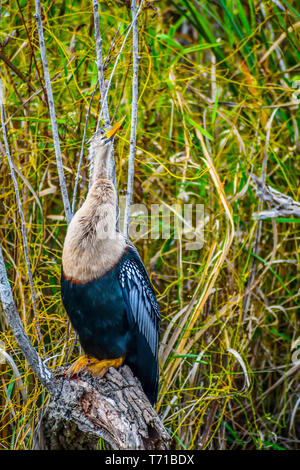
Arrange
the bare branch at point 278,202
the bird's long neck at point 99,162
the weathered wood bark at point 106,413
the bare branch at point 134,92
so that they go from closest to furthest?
the weathered wood bark at point 106,413 < the bare branch at point 134,92 < the bird's long neck at point 99,162 < the bare branch at point 278,202

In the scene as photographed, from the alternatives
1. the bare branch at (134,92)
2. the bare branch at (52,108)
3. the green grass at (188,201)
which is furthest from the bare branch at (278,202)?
the bare branch at (52,108)

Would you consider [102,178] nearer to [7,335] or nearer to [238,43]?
[7,335]

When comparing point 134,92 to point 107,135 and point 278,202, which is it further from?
point 278,202

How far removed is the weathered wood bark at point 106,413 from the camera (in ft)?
4.84

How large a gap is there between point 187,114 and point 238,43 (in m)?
0.57

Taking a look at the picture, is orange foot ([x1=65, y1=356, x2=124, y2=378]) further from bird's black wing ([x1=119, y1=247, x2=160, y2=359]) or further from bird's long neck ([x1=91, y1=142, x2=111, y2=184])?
bird's long neck ([x1=91, y1=142, x2=111, y2=184])

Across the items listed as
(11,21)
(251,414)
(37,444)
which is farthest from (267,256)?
(11,21)

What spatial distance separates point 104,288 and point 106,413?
1.25 feet

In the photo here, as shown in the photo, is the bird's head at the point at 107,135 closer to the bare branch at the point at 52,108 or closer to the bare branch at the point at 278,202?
the bare branch at the point at 52,108

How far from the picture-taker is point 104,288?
170cm

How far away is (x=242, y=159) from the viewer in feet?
8.35

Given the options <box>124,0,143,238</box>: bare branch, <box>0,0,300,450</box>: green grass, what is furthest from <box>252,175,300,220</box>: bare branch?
<box>124,0,143,238</box>: bare branch

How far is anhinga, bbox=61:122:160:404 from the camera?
1.67 metres

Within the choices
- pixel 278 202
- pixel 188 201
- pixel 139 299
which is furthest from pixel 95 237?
pixel 188 201
